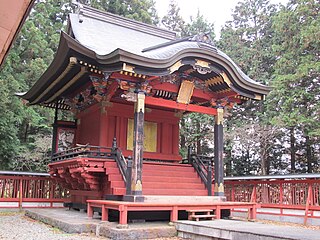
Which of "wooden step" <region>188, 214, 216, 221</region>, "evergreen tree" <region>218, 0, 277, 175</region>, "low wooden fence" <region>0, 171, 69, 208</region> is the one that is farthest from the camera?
"evergreen tree" <region>218, 0, 277, 175</region>

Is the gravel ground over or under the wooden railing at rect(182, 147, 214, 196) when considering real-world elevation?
under

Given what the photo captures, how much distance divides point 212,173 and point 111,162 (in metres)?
3.57

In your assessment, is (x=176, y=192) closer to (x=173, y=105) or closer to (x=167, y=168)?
(x=167, y=168)

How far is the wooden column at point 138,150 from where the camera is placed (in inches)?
342

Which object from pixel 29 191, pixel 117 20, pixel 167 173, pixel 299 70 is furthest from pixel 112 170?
pixel 299 70

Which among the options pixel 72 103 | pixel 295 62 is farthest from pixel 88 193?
pixel 295 62

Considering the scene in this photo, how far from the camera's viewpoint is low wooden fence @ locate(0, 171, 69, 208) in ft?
44.4

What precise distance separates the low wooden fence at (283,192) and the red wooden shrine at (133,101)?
2767 mm

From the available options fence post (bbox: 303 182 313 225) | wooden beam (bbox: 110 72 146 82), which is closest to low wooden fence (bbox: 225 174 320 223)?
fence post (bbox: 303 182 313 225)

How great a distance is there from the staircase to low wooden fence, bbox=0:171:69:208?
5426mm

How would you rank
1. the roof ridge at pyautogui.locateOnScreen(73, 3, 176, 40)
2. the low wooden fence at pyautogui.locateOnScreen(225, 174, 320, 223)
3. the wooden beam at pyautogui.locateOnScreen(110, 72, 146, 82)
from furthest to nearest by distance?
the roof ridge at pyautogui.locateOnScreen(73, 3, 176, 40) < the low wooden fence at pyautogui.locateOnScreen(225, 174, 320, 223) < the wooden beam at pyautogui.locateOnScreen(110, 72, 146, 82)

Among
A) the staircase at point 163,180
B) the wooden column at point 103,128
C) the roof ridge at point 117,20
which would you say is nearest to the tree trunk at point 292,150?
the roof ridge at point 117,20

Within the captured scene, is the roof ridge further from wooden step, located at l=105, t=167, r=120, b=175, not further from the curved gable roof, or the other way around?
wooden step, located at l=105, t=167, r=120, b=175

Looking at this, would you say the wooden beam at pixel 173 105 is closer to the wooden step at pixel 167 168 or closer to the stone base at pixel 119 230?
the wooden step at pixel 167 168
